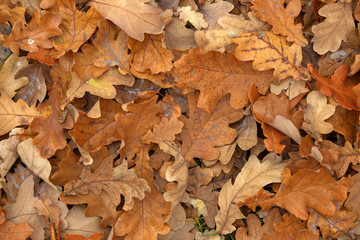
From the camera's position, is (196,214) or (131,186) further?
(196,214)

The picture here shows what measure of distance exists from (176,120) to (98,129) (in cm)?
37

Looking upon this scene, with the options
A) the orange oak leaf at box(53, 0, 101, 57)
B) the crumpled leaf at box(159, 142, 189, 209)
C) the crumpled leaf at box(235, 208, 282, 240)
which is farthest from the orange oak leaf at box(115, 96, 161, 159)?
the crumpled leaf at box(235, 208, 282, 240)

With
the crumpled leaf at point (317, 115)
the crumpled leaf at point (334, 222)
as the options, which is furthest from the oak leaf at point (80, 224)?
the crumpled leaf at point (317, 115)

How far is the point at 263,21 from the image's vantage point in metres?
1.78

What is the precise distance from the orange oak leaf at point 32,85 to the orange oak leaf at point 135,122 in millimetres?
447

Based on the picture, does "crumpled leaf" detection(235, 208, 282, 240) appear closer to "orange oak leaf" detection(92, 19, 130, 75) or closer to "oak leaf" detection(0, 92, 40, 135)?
"orange oak leaf" detection(92, 19, 130, 75)

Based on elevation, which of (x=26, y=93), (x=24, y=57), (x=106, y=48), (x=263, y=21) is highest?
(x=263, y=21)

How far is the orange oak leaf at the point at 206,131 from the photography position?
5.87ft

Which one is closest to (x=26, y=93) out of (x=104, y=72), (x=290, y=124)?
(x=104, y=72)

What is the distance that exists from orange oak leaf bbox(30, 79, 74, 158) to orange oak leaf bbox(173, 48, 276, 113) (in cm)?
57

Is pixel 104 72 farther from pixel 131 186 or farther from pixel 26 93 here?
pixel 131 186

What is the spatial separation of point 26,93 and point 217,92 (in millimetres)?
935

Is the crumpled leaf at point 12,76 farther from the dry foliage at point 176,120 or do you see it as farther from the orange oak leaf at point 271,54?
the orange oak leaf at point 271,54

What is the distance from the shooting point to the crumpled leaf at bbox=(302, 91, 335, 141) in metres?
1.70
